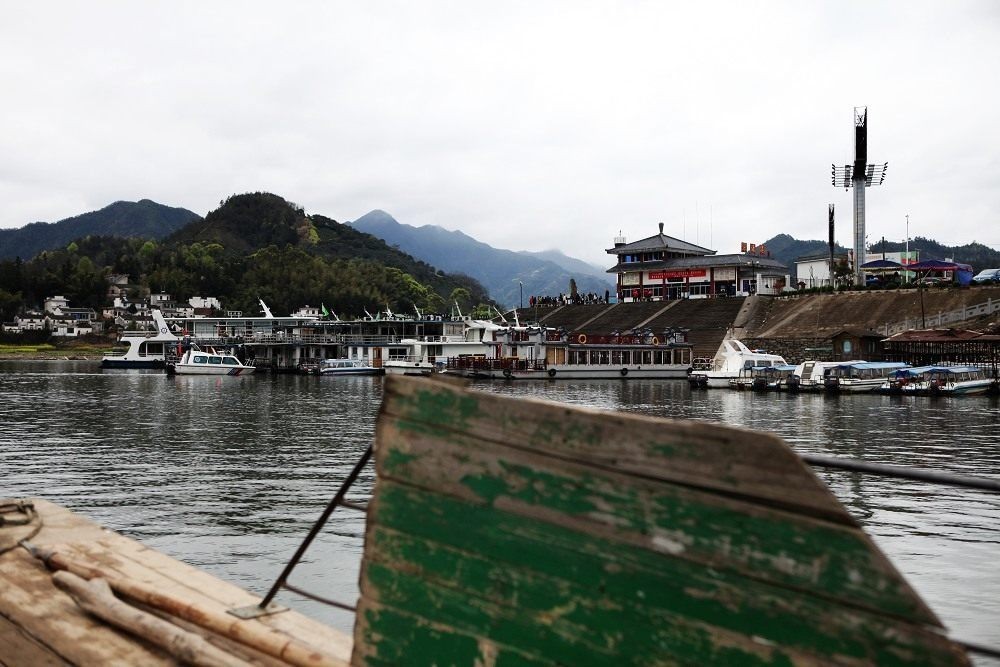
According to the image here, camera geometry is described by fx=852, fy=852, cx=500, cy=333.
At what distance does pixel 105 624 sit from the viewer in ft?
13.1

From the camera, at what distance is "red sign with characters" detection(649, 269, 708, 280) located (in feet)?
272

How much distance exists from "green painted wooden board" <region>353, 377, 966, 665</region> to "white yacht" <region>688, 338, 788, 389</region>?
44185 millimetres

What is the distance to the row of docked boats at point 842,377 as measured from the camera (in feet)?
124

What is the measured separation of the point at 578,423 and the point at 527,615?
1.95ft

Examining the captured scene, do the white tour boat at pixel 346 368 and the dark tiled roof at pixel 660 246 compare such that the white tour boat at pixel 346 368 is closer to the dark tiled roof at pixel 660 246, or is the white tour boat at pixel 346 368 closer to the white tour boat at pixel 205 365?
the white tour boat at pixel 205 365

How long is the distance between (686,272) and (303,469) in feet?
232

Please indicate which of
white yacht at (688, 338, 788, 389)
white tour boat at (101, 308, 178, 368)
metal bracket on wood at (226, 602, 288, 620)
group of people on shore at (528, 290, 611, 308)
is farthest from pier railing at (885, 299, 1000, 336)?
metal bracket on wood at (226, 602, 288, 620)

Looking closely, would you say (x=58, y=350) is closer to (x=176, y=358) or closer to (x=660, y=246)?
(x=176, y=358)

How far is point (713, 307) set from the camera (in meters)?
73.0

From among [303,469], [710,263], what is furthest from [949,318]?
[303,469]

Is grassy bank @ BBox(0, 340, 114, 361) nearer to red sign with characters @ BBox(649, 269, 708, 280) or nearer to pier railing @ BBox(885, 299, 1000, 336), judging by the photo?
red sign with characters @ BBox(649, 269, 708, 280)

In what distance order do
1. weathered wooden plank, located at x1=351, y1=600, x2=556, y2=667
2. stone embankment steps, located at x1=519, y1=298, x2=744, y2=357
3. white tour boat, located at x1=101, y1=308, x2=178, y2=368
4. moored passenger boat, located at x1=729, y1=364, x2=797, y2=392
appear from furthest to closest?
1. stone embankment steps, located at x1=519, y1=298, x2=744, y2=357
2. white tour boat, located at x1=101, y1=308, x2=178, y2=368
3. moored passenger boat, located at x1=729, y1=364, x2=797, y2=392
4. weathered wooden plank, located at x1=351, y1=600, x2=556, y2=667

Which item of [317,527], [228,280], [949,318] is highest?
[228,280]

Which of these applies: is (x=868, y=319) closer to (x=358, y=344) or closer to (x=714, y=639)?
(x=358, y=344)
